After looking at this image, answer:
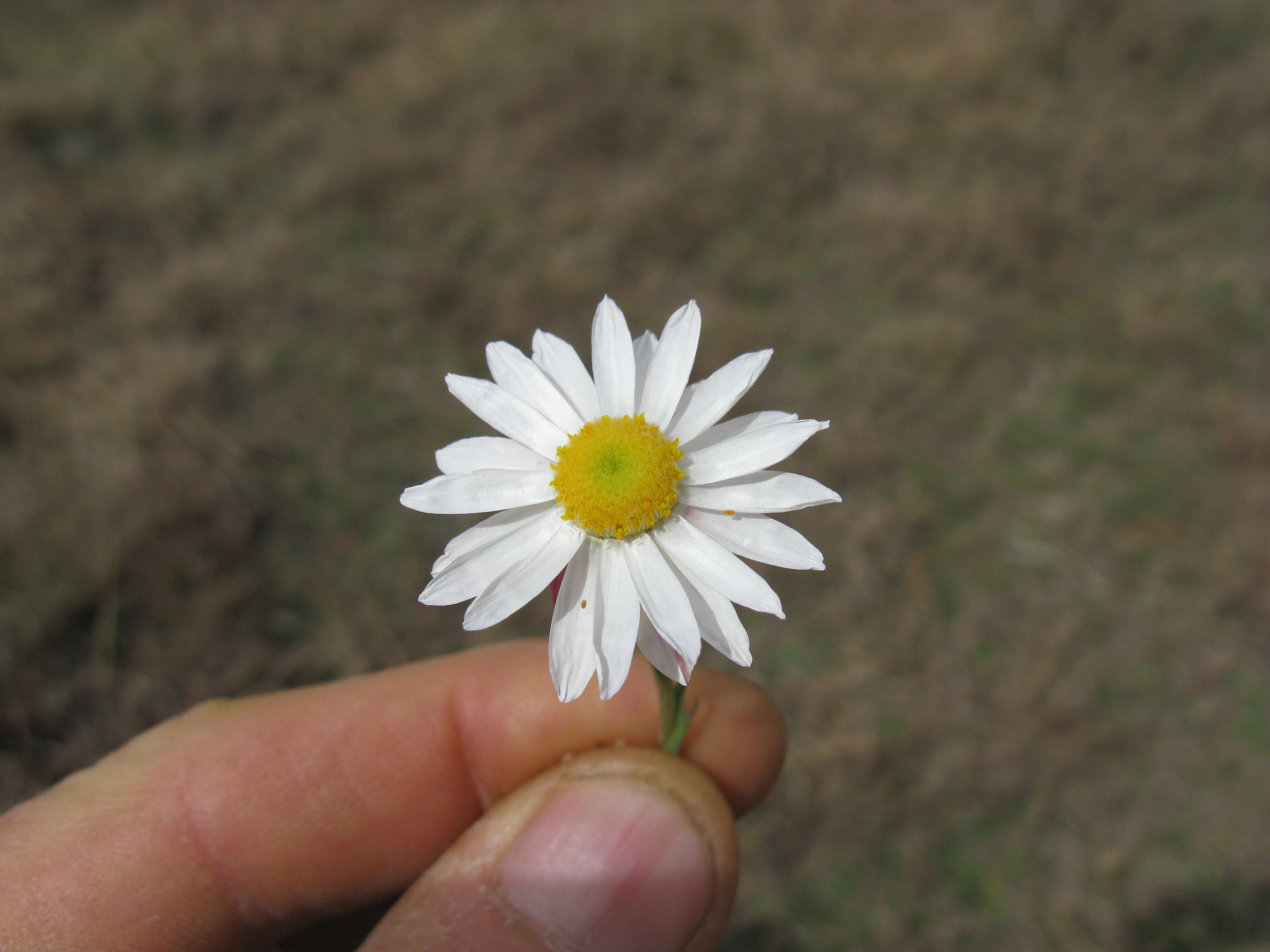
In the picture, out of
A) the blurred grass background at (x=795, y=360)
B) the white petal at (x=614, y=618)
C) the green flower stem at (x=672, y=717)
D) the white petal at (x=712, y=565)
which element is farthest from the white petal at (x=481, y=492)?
the blurred grass background at (x=795, y=360)

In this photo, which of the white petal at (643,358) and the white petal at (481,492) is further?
the white petal at (643,358)

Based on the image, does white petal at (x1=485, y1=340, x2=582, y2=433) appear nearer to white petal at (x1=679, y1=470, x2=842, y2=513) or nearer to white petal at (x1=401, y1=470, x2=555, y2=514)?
white petal at (x1=401, y1=470, x2=555, y2=514)

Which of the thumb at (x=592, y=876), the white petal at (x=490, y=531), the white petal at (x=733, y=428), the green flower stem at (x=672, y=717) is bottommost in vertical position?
the thumb at (x=592, y=876)

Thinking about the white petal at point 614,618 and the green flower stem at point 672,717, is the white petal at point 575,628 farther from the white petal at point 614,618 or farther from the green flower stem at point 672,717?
the green flower stem at point 672,717

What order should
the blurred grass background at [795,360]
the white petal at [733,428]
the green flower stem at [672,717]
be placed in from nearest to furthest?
1. the white petal at [733,428]
2. the green flower stem at [672,717]
3. the blurred grass background at [795,360]

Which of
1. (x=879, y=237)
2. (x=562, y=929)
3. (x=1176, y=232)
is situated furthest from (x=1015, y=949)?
(x=1176, y=232)

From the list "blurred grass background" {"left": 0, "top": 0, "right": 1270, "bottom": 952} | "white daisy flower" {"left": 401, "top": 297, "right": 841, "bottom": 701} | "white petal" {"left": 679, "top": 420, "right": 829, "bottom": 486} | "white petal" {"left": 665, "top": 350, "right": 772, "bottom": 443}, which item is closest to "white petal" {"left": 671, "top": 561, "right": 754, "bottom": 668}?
"white daisy flower" {"left": 401, "top": 297, "right": 841, "bottom": 701}

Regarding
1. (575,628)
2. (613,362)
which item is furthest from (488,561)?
(613,362)

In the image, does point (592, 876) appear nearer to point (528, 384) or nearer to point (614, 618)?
point (614, 618)
